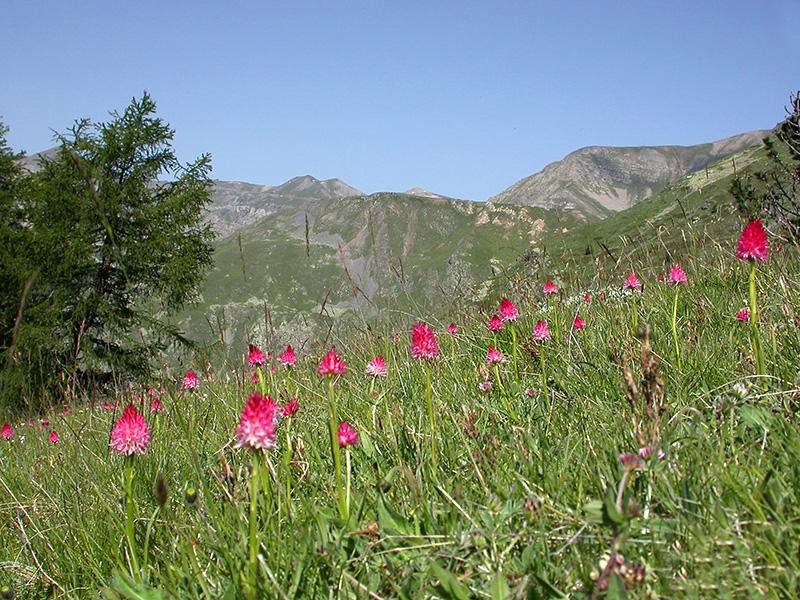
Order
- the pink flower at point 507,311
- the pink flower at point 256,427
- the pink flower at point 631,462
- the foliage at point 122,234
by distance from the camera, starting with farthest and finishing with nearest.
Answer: the foliage at point 122,234 < the pink flower at point 507,311 < the pink flower at point 256,427 < the pink flower at point 631,462

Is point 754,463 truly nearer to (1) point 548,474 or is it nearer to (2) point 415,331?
(1) point 548,474

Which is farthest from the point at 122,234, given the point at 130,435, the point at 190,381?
the point at 130,435

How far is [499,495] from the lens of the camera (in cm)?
191

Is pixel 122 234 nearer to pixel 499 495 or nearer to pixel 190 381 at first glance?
pixel 190 381

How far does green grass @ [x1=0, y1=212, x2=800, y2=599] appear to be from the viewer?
1.43 metres

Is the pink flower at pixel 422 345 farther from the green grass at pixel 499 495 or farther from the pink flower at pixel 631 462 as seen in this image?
the pink flower at pixel 631 462

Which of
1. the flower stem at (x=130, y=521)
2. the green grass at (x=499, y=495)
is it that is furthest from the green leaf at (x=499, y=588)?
the flower stem at (x=130, y=521)

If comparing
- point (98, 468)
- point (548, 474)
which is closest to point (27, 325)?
point (98, 468)

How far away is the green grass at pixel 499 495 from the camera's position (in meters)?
1.43

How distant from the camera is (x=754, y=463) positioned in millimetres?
1718

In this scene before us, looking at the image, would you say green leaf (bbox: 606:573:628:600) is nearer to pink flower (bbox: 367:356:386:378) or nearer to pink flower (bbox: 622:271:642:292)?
pink flower (bbox: 367:356:386:378)

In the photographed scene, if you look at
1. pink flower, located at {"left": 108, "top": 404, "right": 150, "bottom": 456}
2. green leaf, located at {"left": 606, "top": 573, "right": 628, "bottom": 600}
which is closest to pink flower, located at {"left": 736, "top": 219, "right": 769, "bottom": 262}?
green leaf, located at {"left": 606, "top": 573, "right": 628, "bottom": 600}

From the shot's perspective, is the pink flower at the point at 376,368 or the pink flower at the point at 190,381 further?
the pink flower at the point at 190,381

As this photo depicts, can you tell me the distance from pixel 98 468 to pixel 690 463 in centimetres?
277
